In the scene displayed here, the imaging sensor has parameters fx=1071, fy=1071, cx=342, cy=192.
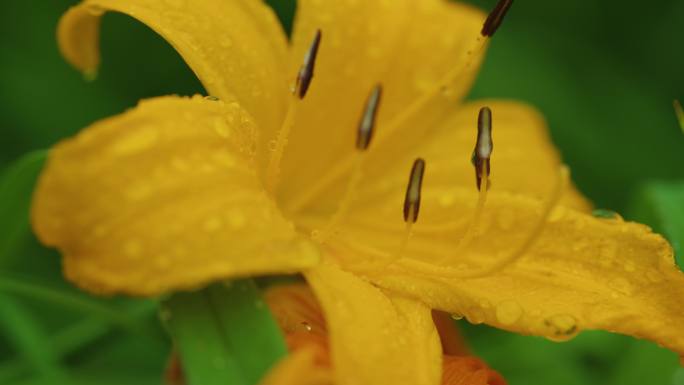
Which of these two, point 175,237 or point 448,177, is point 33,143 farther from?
point 175,237

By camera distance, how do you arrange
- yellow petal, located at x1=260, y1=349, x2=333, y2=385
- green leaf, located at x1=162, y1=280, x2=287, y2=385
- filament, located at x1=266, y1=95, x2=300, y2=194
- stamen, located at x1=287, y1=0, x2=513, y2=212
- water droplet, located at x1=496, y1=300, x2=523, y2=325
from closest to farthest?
yellow petal, located at x1=260, y1=349, x2=333, y2=385 → green leaf, located at x1=162, y1=280, x2=287, y2=385 → water droplet, located at x1=496, y1=300, x2=523, y2=325 → filament, located at x1=266, y1=95, x2=300, y2=194 → stamen, located at x1=287, y1=0, x2=513, y2=212

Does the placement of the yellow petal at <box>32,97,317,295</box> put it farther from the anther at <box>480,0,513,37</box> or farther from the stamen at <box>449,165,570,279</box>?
the anther at <box>480,0,513,37</box>

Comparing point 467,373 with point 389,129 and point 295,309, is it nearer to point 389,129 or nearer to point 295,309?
point 295,309

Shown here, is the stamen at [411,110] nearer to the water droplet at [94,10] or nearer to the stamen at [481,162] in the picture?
the stamen at [481,162]

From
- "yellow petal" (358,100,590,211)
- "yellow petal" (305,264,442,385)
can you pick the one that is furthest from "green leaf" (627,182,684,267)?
"yellow petal" (305,264,442,385)

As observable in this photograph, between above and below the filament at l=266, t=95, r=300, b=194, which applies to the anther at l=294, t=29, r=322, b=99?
above

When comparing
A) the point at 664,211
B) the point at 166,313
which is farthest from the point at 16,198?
the point at 664,211

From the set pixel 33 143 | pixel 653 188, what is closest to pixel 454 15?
pixel 653 188
